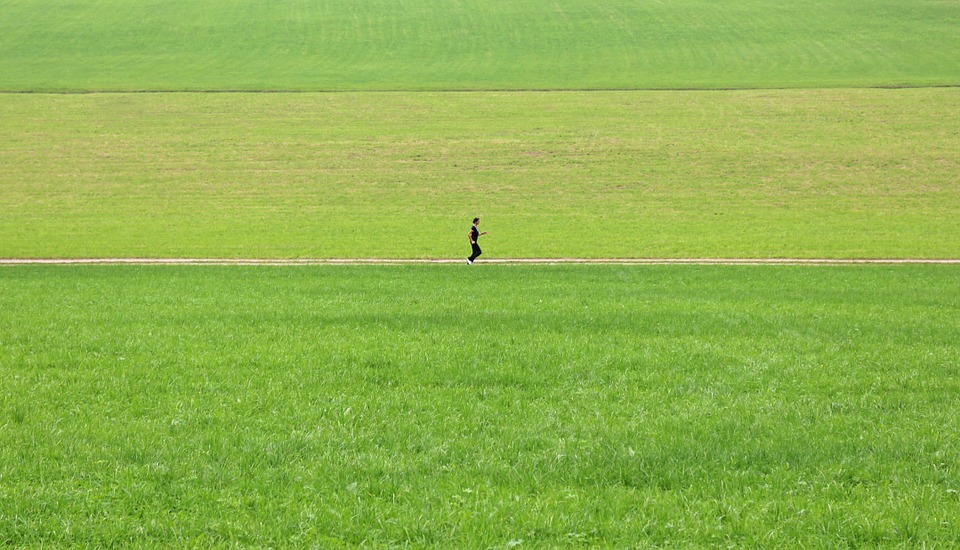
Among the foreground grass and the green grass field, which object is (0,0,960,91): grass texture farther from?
the foreground grass

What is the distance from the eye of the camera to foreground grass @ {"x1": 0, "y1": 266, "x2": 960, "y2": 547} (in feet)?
20.0

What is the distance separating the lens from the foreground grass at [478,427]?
6.10m

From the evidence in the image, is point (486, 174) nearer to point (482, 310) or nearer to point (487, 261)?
point (487, 261)

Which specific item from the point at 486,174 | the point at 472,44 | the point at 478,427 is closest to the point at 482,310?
the point at 478,427

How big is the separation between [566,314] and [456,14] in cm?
7676

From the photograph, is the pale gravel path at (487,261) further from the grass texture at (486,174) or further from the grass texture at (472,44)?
the grass texture at (472,44)

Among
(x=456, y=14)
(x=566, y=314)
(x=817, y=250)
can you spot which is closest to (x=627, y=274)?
(x=566, y=314)

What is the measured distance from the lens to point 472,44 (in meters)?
78.2

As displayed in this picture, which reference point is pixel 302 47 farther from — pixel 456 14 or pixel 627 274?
pixel 627 274

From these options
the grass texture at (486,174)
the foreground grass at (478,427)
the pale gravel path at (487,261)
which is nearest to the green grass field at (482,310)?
the foreground grass at (478,427)

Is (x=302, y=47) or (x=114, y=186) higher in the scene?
(x=302, y=47)

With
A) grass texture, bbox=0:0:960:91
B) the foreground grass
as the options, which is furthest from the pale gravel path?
grass texture, bbox=0:0:960:91

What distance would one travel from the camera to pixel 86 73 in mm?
69625

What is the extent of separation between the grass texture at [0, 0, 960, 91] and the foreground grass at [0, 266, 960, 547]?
54378 mm
